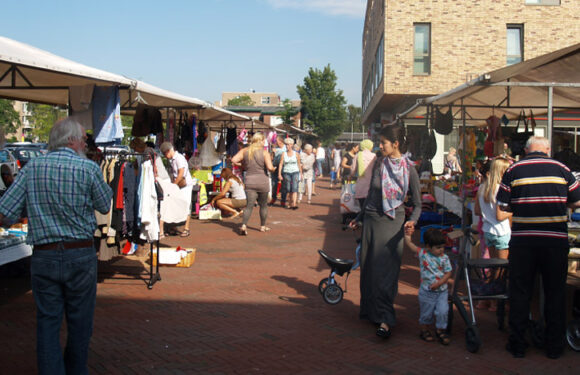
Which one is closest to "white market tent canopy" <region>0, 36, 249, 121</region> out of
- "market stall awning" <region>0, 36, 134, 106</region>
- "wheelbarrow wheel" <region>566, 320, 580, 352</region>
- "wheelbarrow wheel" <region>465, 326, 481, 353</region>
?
"market stall awning" <region>0, 36, 134, 106</region>

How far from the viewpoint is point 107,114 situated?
7.05 m

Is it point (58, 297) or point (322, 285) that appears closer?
point (58, 297)

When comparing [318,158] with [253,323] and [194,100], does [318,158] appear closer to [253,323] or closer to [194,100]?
[194,100]

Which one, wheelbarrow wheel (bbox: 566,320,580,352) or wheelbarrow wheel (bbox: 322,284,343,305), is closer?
wheelbarrow wheel (bbox: 566,320,580,352)

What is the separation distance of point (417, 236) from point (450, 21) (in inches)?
593

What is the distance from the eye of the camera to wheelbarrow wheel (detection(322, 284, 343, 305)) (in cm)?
640

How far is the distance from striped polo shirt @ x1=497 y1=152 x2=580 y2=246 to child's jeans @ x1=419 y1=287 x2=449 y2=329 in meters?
0.85

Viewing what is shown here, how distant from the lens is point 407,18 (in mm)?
23703

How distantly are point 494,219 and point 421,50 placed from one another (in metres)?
19.1

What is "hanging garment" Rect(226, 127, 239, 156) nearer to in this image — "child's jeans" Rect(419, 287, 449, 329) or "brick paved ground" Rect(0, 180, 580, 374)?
"brick paved ground" Rect(0, 180, 580, 374)

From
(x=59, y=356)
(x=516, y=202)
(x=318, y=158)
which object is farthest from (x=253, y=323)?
(x=318, y=158)

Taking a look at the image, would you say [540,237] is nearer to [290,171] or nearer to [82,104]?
[82,104]

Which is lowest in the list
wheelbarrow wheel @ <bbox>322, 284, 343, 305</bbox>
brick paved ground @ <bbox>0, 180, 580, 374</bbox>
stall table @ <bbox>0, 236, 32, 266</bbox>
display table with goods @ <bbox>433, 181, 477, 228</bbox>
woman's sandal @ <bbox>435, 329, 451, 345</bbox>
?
brick paved ground @ <bbox>0, 180, 580, 374</bbox>

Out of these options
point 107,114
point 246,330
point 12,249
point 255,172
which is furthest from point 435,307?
point 255,172
